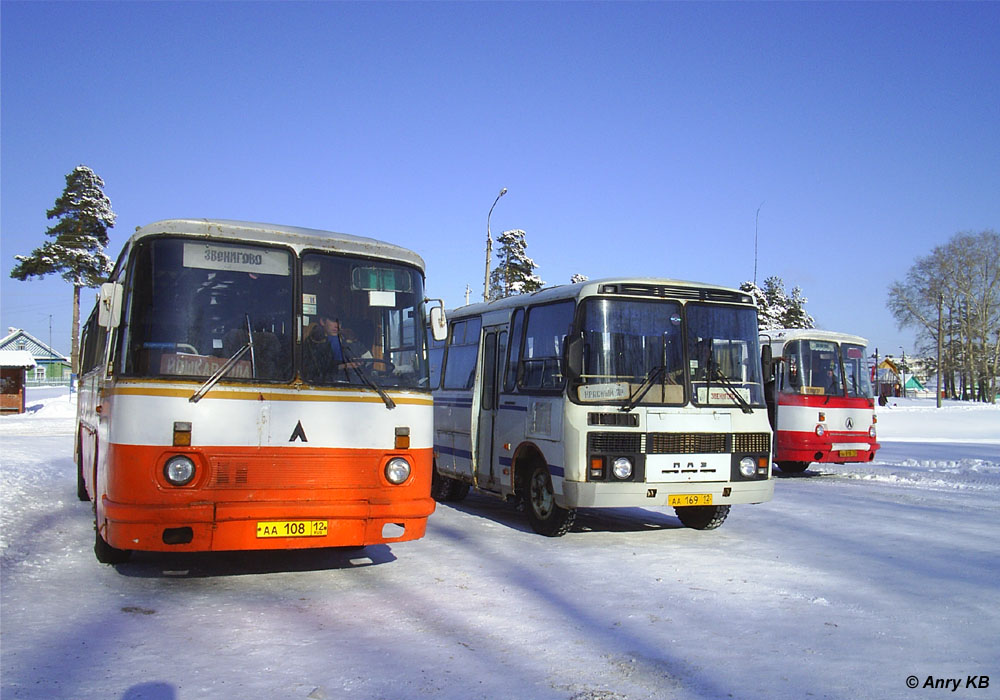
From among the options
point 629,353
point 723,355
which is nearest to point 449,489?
point 629,353

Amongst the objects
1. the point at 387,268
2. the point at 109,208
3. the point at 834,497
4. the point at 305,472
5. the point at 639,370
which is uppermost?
the point at 109,208

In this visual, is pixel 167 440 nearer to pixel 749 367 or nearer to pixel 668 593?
pixel 668 593

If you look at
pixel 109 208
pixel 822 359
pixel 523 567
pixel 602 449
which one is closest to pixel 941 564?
pixel 602 449

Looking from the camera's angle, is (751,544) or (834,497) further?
(834,497)

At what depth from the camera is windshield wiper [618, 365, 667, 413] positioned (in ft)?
31.8

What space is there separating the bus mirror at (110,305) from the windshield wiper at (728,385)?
6204mm

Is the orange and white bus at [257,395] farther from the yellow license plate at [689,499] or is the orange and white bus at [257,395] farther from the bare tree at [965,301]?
the bare tree at [965,301]

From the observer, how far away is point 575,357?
964cm

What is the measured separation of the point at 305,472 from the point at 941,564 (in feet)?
20.8

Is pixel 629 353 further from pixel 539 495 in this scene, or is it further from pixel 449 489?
pixel 449 489

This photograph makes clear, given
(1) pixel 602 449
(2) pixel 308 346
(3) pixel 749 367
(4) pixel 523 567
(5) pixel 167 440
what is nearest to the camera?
(5) pixel 167 440

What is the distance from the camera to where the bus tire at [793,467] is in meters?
20.3

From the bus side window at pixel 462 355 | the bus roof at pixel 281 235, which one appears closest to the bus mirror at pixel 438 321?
the bus roof at pixel 281 235

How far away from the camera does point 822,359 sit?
18.2 m
